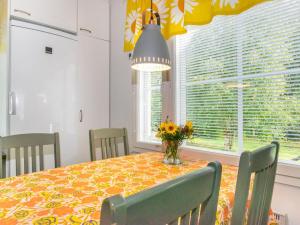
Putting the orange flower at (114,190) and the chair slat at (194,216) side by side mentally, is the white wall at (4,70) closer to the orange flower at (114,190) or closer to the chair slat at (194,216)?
the orange flower at (114,190)

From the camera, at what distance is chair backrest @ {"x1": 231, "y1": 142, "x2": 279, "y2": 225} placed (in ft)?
2.18

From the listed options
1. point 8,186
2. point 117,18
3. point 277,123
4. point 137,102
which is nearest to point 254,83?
point 277,123

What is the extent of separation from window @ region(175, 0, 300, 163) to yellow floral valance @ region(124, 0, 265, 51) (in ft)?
0.63

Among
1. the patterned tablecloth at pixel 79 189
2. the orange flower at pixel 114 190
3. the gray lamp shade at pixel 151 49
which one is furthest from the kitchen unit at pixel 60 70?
the orange flower at pixel 114 190

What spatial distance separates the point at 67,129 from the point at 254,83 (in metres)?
1.72

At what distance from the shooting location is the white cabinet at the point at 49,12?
1.96 meters

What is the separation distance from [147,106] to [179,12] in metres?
0.97

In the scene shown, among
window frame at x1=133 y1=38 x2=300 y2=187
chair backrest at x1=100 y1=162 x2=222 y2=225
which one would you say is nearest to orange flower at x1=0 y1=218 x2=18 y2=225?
chair backrest at x1=100 y1=162 x2=222 y2=225

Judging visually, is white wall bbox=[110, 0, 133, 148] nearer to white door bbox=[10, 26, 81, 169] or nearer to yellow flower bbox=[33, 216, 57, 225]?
white door bbox=[10, 26, 81, 169]

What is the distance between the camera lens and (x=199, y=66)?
194cm

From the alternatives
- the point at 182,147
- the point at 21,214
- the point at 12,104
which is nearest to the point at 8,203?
the point at 21,214

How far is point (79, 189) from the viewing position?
3.32 feet

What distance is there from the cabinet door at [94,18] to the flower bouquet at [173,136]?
62.0 inches

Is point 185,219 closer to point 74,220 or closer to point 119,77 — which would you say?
point 74,220
